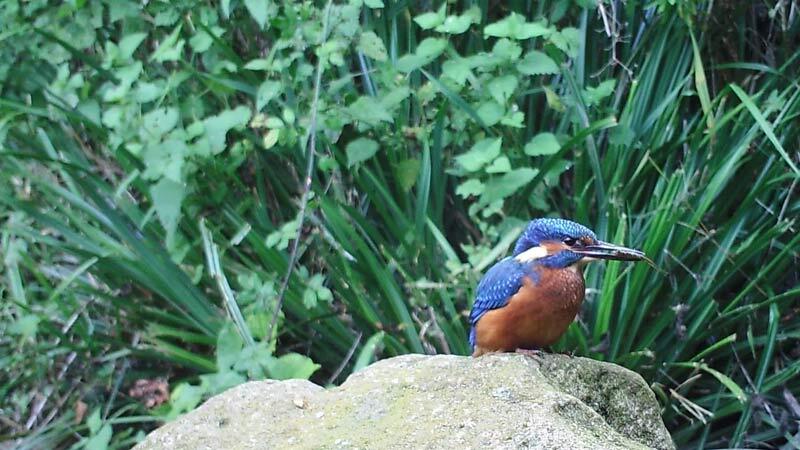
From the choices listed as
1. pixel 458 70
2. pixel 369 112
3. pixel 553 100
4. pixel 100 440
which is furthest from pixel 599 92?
pixel 100 440

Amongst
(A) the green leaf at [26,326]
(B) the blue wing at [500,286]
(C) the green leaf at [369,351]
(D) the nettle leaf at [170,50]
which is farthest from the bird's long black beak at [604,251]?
(A) the green leaf at [26,326]

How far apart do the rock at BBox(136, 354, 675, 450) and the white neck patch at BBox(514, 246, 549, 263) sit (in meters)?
0.25

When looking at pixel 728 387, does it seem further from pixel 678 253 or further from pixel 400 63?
pixel 400 63

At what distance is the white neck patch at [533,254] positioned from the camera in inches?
102

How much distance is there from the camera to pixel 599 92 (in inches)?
146

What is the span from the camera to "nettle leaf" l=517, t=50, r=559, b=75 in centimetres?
360

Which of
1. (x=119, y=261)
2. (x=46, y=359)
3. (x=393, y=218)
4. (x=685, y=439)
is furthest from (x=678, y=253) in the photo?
(x=46, y=359)

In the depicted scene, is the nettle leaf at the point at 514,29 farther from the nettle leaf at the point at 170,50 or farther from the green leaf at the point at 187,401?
the green leaf at the point at 187,401

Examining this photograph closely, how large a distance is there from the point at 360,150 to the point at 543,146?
1.94 ft

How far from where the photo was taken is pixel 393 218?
3787 mm

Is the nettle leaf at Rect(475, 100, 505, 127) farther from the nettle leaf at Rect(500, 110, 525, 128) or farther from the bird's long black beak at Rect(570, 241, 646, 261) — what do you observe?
the bird's long black beak at Rect(570, 241, 646, 261)

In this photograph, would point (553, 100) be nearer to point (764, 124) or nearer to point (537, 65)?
point (537, 65)

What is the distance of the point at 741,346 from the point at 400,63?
4.71 feet

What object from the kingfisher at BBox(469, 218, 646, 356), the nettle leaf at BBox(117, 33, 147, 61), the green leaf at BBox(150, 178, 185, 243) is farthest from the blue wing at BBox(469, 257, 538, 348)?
the nettle leaf at BBox(117, 33, 147, 61)
